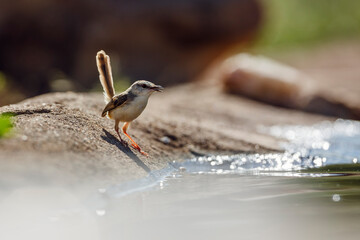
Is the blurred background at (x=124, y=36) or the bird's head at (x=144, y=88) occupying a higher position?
the blurred background at (x=124, y=36)

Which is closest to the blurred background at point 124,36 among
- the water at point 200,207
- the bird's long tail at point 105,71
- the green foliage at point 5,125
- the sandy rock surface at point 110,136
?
the sandy rock surface at point 110,136

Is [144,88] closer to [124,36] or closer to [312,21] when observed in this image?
[124,36]

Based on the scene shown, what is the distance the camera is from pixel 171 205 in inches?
153

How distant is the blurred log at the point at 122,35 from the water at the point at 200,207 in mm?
7152

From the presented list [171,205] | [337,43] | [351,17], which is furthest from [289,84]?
[351,17]

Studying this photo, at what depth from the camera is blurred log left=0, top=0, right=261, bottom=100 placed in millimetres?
12148

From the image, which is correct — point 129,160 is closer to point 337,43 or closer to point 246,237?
point 246,237

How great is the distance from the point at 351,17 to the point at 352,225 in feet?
67.7

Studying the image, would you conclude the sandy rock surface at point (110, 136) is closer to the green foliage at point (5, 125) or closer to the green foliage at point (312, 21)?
the green foliage at point (5, 125)

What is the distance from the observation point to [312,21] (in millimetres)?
22672

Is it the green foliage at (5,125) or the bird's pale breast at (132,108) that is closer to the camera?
the green foliage at (5,125)

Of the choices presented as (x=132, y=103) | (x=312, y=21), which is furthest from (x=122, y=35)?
(x=312, y=21)

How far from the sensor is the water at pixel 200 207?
3246 millimetres

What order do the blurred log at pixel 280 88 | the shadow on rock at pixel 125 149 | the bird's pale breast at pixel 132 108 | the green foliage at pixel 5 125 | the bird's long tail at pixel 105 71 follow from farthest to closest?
1. the blurred log at pixel 280 88
2. the bird's long tail at pixel 105 71
3. the bird's pale breast at pixel 132 108
4. the shadow on rock at pixel 125 149
5. the green foliage at pixel 5 125
